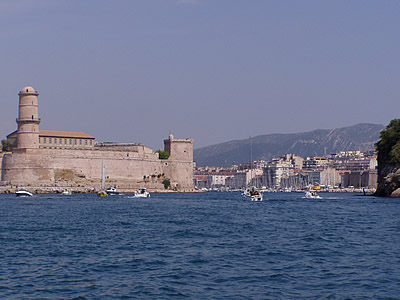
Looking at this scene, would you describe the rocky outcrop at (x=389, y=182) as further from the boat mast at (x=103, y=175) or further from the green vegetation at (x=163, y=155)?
the green vegetation at (x=163, y=155)

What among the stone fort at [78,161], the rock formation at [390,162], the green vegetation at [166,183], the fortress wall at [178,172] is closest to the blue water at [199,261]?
the rock formation at [390,162]

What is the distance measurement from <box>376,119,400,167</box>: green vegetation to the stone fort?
31.2 metres

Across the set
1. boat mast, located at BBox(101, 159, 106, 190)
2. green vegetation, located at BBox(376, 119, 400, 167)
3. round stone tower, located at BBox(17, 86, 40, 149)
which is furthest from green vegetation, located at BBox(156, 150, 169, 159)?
green vegetation, located at BBox(376, 119, 400, 167)

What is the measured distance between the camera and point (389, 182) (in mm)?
55344

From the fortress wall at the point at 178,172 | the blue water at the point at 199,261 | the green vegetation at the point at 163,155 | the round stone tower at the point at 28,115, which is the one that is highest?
the round stone tower at the point at 28,115

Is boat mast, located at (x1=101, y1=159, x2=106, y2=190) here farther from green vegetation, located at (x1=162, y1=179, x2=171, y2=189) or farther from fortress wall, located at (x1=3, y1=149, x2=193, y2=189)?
green vegetation, located at (x1=162, y1=179, x2=171, y2=189)

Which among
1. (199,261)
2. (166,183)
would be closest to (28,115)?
(166,183)

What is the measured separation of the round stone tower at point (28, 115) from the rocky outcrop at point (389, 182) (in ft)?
115

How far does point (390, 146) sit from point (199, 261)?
46949 millimetres

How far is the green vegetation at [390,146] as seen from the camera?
179 ft

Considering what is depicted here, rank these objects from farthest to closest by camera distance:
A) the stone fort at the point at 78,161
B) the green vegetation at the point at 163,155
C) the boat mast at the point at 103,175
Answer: the green vegetation at the point at 163,155
the boat mast at the point at 103,175
the stone fort at the point at 78,161

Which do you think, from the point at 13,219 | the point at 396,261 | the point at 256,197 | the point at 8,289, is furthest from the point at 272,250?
the point at 256,197

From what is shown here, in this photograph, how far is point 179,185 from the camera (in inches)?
3462

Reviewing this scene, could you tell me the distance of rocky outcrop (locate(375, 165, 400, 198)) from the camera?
53531 millimetres
